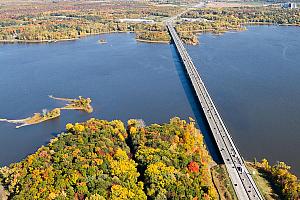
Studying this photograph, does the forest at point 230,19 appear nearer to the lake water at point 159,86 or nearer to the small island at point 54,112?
the lake water at point 159,86

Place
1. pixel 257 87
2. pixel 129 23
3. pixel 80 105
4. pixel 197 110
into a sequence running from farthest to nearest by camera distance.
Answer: pixel 129 23
pixel 257 87
pixel 80 105
pixel 197 110

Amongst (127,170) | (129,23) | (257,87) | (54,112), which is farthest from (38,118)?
(129,23)

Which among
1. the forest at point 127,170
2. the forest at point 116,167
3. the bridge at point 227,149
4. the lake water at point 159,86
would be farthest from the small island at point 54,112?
the bridge at point 227,149

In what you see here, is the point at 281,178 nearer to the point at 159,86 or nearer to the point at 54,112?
the point at 159,86

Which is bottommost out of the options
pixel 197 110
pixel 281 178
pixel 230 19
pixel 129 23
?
pixel 281 178

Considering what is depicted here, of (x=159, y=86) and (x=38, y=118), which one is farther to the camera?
(x=159, y=86)

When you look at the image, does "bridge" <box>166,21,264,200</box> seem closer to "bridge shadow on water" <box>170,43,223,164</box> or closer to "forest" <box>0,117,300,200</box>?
"bridge shadow on water" <box>170,43,223,164</box>

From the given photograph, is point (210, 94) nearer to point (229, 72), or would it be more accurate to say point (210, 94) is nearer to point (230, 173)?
point (229, 72)
